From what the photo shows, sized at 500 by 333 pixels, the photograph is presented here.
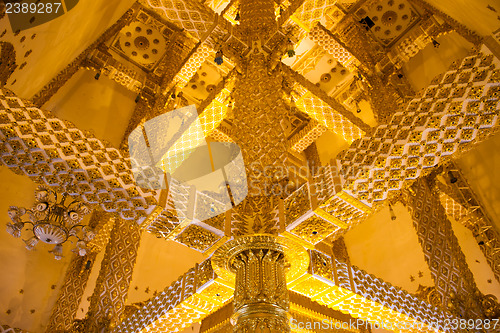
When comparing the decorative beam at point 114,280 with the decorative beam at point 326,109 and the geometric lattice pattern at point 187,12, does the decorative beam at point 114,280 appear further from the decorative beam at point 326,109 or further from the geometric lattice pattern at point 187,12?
the decorative beam at point 326,109

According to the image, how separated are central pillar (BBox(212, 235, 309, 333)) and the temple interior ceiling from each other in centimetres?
11

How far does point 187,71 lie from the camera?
22.8 feet

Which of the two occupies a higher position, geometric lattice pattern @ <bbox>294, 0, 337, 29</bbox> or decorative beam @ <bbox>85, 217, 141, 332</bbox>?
geometric lattice pattern @ <bbox>294, 0, 337, 29</bbox>

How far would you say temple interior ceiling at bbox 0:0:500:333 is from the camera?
3.13m

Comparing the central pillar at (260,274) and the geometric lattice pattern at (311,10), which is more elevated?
the geometric lattice pattern at (311,10)

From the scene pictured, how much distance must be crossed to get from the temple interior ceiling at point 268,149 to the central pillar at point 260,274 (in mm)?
112

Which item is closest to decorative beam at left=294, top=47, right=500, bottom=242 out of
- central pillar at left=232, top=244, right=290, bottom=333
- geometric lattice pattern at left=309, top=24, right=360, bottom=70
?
central pillar at left=232, top=244, right=290, bottom=333

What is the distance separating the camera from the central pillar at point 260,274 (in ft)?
8.66

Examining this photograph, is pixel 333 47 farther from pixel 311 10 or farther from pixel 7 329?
pixel 7 329

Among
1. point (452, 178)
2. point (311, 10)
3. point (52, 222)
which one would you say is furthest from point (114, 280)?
point (452, 178)

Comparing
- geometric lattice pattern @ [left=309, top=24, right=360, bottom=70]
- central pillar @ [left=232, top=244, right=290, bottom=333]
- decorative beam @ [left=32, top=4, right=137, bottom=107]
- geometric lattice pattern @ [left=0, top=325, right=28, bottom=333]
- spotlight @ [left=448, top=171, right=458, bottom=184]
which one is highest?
geometric lattice pattern @ [left=309, top=24, right=360, bottom=70]

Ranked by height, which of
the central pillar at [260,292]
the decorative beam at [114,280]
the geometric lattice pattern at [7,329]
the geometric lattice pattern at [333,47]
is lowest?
the central pillar at [260,292]

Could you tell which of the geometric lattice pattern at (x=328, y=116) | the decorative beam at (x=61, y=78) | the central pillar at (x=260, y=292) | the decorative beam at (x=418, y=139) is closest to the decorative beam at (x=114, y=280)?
the central pillar at (x=260, y=292)

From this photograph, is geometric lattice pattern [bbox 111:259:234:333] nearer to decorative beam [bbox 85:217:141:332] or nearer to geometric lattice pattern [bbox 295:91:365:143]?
decorative beam [bbox 85:217:141:332]
